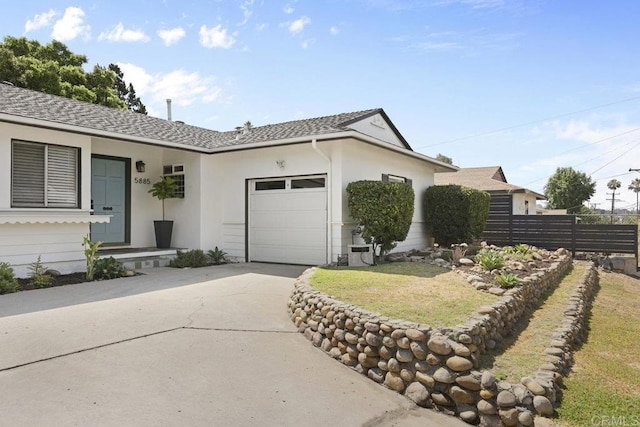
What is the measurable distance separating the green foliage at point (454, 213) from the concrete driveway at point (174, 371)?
8055 millimetres

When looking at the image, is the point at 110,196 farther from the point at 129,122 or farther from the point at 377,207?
the point at 377,207

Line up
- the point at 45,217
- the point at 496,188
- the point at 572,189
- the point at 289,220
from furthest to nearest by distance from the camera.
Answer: the point at 572,189 → the point at 496,188 → the point at 289,220 → the point at 45,217

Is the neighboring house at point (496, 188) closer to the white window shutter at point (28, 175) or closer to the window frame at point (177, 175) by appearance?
the window frame at point (177, 175)

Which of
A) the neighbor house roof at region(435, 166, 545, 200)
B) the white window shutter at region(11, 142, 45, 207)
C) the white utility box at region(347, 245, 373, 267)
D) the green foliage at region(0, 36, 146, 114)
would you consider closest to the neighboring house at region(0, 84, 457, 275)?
the white window shutter at region(11, 142, 45, 207)

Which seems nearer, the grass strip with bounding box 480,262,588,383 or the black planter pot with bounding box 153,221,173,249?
the grass strip with bounding box 480,262,588,383

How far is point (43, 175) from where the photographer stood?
818cm

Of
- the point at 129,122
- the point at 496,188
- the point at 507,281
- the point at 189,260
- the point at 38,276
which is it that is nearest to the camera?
the point at 507,281

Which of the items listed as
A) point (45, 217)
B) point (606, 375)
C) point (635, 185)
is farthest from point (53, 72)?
point (635, 185)

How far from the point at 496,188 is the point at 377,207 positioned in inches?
475

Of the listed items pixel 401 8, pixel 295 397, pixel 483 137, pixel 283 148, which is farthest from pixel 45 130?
pixel 483 137

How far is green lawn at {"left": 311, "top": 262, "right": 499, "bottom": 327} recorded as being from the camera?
4671mm

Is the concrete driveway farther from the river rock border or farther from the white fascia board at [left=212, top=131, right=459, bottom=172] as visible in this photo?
the white fascia board at [left=212, top=131, right=459, bottom=172]

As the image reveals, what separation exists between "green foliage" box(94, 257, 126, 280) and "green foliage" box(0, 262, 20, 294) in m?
1.40

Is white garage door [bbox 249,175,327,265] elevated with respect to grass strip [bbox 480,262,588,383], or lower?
elevated
